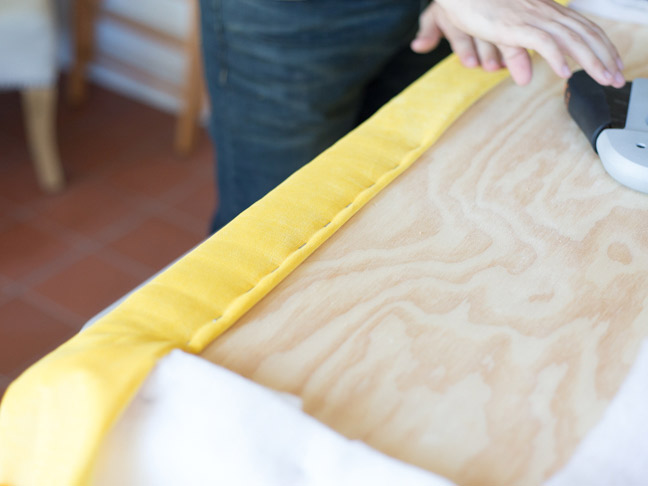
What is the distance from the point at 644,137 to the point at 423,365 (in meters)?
0.27

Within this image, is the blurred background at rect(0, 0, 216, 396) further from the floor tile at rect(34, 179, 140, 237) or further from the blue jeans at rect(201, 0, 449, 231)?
the blue jeans at rect(201, 0, 449, 231)

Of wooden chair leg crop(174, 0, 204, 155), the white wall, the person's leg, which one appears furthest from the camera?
the white wall

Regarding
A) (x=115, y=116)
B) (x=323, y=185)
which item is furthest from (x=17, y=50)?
(x=323, y=185)

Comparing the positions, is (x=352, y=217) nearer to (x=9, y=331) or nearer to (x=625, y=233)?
(x=625, y=233)

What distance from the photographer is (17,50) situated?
1.66 meters

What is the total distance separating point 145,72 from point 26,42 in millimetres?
731

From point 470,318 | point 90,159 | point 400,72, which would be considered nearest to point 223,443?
point 470,318

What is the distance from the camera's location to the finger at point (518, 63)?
585mm

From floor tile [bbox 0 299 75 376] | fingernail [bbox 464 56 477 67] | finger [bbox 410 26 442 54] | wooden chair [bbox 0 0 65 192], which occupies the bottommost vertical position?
floor tile [bbox 0 299 75 376]

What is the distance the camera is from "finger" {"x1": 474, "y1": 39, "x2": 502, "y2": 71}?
2.07ft

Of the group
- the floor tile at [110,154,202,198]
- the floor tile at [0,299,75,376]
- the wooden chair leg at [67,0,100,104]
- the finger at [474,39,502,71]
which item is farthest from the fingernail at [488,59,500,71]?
the wooden chair leg at [67,0,100,104]

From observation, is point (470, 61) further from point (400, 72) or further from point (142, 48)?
point (142, 48)

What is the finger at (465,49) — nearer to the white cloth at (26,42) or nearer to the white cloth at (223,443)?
the white cloth at (223,443)

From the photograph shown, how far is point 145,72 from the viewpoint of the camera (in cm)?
238
